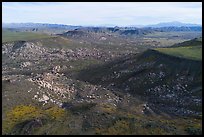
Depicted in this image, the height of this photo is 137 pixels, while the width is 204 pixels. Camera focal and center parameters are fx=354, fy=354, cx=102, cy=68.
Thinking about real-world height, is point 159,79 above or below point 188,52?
below

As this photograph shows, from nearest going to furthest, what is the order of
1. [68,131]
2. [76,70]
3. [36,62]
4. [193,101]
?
1. [68,131]
2. [193,101]
3. [76,70]
4. [36,62]

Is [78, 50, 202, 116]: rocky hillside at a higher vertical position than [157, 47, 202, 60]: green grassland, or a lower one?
lower

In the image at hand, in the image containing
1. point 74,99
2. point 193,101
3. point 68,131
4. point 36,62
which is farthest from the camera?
point 36,62

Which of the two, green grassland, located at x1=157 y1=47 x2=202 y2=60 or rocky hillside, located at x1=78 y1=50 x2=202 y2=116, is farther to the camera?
green grassland, located at x1=157 y1=47 x2=202 y2=60

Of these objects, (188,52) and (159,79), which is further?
(188,52)

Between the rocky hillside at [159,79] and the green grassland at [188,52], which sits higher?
the green grassland at [188,52]

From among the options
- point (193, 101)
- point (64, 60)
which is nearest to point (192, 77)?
point (193, 101)

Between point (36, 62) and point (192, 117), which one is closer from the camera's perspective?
point (192, 117)

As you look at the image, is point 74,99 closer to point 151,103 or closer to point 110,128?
point 151,103

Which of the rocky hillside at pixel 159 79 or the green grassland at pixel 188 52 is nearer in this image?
the rocky hillside at pixel 159 79
